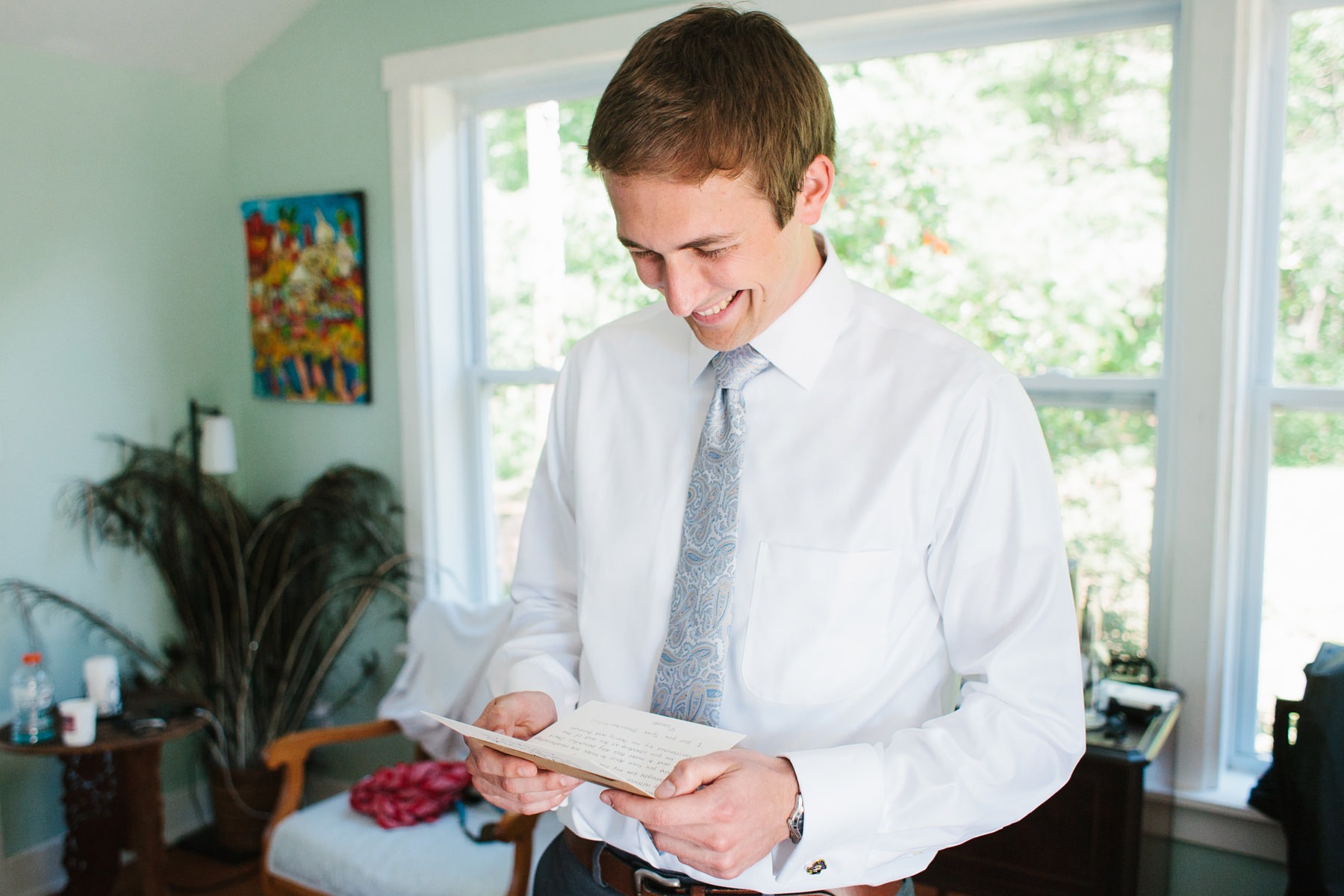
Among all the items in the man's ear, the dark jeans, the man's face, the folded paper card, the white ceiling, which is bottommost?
the dark jeans

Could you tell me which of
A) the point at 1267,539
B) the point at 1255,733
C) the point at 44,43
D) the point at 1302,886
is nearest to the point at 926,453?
the point at 1302,886

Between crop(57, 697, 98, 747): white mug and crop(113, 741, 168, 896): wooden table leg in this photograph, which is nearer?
crop(57, 697, 98, 747): white mug

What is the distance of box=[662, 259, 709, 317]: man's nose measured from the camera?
1.12 meters

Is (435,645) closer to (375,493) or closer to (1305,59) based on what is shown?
(375,493)

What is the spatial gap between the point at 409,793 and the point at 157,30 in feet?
8.04

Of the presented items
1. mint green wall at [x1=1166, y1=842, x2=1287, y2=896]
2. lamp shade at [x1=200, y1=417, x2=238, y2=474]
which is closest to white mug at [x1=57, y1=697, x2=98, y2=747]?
lamp shade at [x1=200, y1=417, x2=238, y2=474]

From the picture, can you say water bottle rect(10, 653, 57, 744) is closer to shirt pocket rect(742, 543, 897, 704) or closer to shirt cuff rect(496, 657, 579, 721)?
shirt cuff rect(496, 657, 579, 721)

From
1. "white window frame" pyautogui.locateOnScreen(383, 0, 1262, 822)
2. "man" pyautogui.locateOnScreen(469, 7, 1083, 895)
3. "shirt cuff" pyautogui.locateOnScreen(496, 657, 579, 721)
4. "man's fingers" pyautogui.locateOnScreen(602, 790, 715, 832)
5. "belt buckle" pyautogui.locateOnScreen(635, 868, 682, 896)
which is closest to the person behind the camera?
"man's fingers" pyautogui.locateOnScreen(602, 790, 715, 832)

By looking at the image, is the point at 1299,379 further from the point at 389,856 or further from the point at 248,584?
the point at 248,584

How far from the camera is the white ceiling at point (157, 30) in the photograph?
2.88 meters

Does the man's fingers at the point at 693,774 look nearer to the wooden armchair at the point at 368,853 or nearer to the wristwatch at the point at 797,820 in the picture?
the wristwatch at the point at 797,820

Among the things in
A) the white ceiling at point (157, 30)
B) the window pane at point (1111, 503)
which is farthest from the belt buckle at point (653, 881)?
the white ceiling at point (157, 30)

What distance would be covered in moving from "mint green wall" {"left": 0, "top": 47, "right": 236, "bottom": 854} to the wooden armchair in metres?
1.02

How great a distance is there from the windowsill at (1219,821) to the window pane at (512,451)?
1947 millimetres
